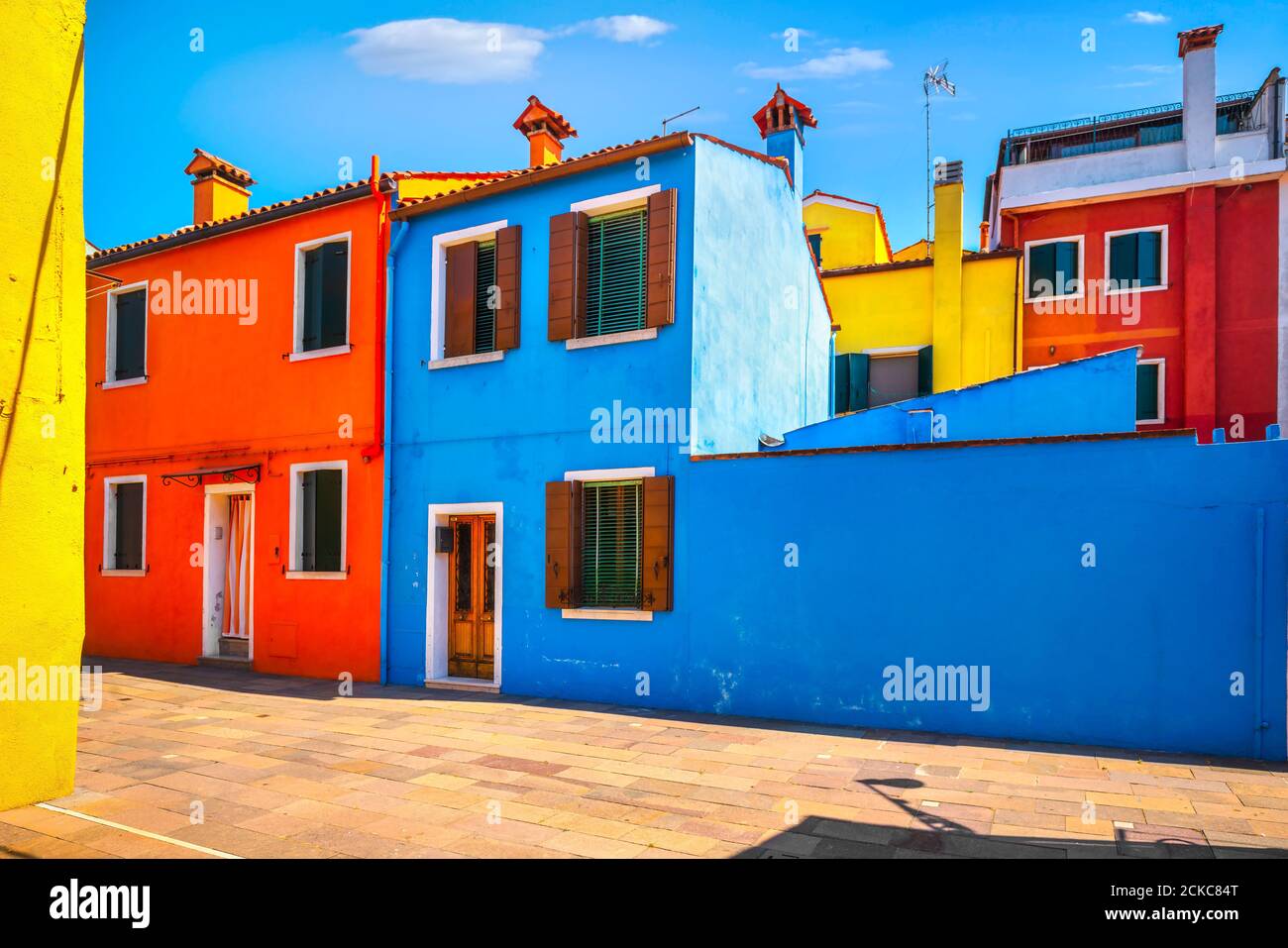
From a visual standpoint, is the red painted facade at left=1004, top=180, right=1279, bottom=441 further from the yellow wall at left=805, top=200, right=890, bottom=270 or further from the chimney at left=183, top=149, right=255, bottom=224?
the chimney at left=183, top=149, right=255, bottom=224

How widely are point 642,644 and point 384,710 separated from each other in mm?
3025

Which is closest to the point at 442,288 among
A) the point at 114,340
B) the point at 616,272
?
the point at 616,272

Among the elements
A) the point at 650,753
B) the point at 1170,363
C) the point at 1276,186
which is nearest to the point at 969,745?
the point at 650,753

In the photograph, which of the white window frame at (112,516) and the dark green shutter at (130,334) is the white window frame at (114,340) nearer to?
the dark green shutter at (130,334)

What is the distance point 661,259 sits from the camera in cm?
1036

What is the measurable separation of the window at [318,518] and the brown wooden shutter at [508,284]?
3155 millimetres

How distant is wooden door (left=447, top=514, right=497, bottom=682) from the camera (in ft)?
38.1

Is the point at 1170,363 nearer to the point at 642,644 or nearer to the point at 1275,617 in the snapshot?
the point at 1275,617

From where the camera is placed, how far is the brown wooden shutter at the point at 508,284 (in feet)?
37.5

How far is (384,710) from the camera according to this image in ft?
32.7

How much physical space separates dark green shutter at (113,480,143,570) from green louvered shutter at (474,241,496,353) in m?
7.35

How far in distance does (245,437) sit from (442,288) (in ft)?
13.6

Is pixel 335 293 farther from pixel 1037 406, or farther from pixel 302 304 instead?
pixel 1037 406
